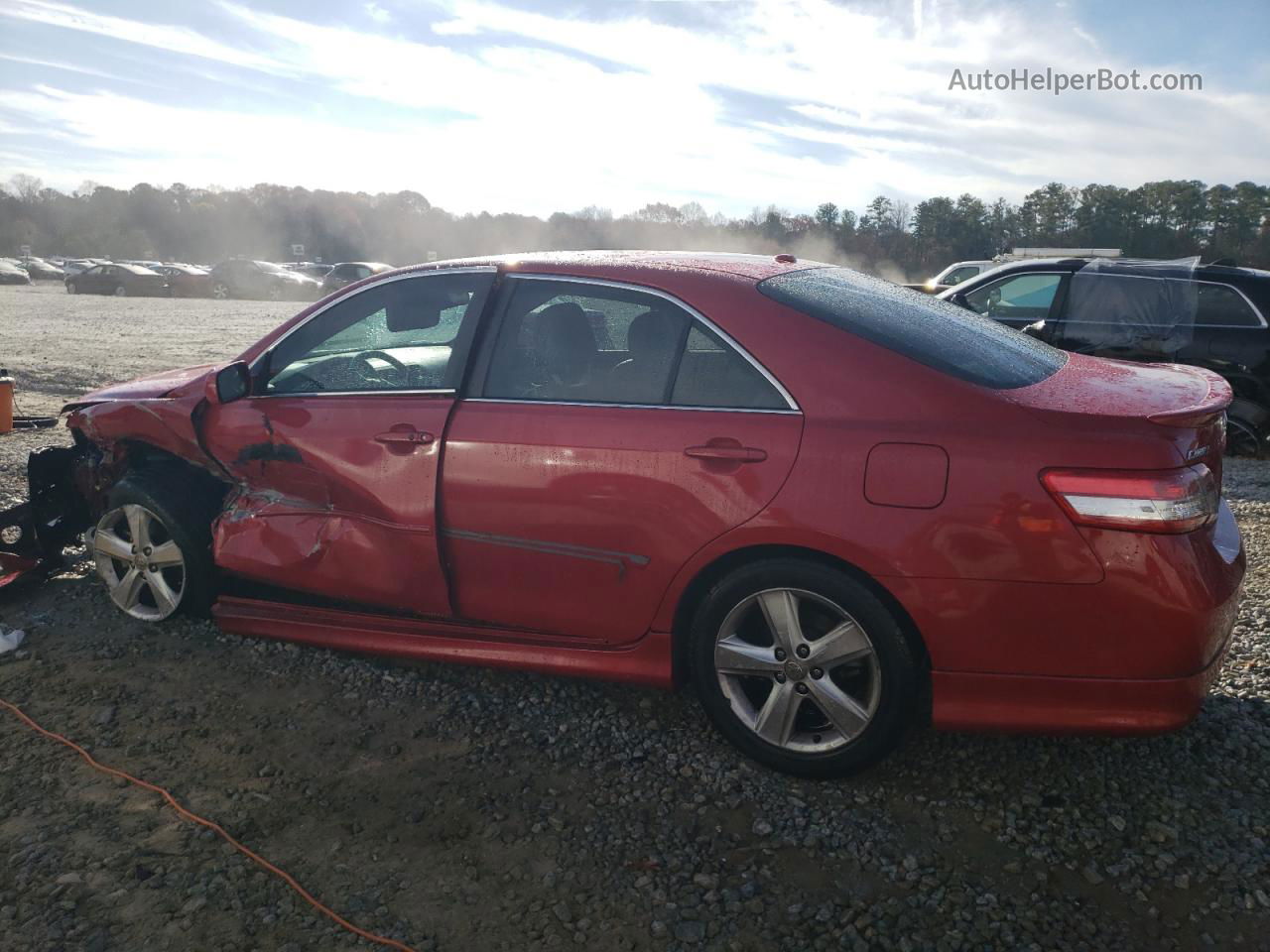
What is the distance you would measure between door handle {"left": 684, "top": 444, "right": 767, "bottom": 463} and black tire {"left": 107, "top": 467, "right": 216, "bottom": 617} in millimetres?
2370

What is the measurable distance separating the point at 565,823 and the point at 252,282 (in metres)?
37.3

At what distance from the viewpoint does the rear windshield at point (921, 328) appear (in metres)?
2.96

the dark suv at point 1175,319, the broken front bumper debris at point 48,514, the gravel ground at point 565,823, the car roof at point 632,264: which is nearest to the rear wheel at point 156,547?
the gravel ground at point 565,823

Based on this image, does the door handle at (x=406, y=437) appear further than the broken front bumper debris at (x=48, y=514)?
No

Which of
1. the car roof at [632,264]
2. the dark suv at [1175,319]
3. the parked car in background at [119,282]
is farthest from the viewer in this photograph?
the parked car in background at [119,282]

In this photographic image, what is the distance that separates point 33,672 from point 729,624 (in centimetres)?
289

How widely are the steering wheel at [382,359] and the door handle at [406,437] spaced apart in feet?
0.84

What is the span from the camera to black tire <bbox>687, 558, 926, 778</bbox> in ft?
9.26

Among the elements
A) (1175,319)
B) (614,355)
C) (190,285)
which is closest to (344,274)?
(190,285)

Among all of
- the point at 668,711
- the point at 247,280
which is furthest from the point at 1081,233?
the point at 668,711

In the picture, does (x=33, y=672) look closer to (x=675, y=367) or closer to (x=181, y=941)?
(x=181, y=941)

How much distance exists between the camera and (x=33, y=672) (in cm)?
387

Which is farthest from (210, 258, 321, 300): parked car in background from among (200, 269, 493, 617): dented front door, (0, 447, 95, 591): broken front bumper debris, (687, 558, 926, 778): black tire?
(687, 558, 926, 778): black tire

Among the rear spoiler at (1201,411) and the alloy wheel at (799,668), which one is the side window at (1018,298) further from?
the alloy wheel at (799,668)
